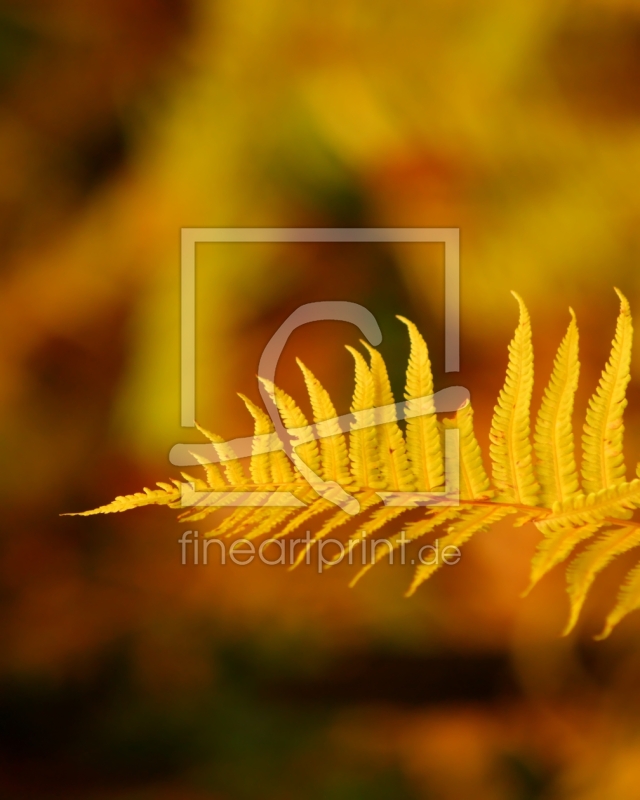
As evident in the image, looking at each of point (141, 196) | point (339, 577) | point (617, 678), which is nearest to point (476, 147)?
point (141, 196)

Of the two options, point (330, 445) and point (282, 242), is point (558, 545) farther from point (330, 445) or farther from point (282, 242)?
point (282, 242)

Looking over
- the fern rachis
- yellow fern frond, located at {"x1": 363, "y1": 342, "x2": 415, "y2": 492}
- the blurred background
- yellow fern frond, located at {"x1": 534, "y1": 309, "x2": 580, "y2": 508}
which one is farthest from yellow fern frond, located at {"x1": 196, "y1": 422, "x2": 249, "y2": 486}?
the blurred background

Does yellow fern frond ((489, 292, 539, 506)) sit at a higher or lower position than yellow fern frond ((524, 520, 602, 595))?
higher

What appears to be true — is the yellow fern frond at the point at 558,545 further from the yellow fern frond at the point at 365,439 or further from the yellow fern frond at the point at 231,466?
the yellow fern frond at the point at 231,466

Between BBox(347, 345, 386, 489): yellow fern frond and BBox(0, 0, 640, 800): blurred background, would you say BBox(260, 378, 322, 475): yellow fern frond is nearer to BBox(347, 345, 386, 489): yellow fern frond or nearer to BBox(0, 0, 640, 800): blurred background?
BBox(347, 345, 386, 489): yellow fern frond

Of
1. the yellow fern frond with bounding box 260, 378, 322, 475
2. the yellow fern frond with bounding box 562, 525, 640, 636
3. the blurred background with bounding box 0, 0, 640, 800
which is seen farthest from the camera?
the blurred background with bounding box 0, 0, 640, 800

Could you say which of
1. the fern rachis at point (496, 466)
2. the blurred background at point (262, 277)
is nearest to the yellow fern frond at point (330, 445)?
the fern rachis at point (496, 466)

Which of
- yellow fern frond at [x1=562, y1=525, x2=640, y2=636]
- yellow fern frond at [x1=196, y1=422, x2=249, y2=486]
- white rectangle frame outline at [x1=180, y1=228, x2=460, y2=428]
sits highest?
white rectangle frame outline at [x1=180, y1=228, x2=460, y2=428]
